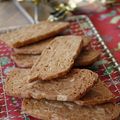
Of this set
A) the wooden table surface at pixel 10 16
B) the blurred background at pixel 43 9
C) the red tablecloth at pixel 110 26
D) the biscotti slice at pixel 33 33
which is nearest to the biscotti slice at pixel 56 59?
the biscotti slice at pixel 33 33

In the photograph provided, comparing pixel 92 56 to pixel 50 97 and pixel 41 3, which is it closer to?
pixel 50 97

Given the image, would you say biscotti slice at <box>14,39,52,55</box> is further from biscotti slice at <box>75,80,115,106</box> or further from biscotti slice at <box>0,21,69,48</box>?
biscotti slice at <box>75,80,115,106</box>

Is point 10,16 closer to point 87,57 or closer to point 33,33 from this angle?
point 33,33

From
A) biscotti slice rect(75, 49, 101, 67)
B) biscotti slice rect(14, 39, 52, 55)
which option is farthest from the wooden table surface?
biscotti slice rect(75, 49, 101, 67)

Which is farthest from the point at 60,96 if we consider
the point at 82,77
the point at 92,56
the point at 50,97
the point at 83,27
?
the point at 83,27

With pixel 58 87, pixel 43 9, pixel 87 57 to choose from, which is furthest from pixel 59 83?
pixel 43 9

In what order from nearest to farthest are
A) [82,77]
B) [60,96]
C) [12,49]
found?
[60,96] → [82,77] → [12,49]
